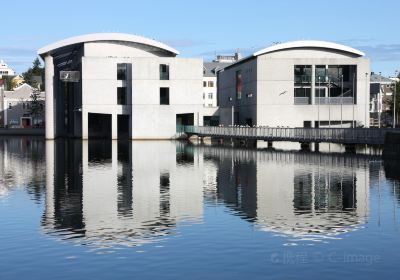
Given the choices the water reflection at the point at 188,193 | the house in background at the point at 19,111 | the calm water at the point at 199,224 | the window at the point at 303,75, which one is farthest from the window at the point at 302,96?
the house in background at the point at 19,111

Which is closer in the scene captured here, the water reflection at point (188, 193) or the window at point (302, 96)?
the water reflection at point (188, 193)

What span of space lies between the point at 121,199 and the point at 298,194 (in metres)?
9.02

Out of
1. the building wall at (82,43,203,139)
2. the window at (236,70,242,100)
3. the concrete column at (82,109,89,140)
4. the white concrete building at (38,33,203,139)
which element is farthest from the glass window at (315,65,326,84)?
the concrete column at (82,109,89,140)

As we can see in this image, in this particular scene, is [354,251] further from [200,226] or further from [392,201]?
[392,201]

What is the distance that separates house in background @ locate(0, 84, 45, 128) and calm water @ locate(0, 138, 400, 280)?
4264 inches

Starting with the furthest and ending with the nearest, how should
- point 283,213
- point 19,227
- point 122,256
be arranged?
point 283,213, point 19,227, point 122,256

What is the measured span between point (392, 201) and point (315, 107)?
65.1 m

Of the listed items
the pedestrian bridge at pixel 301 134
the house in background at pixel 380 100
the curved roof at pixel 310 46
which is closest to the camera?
the pedestrian bridge at pixel 301 134

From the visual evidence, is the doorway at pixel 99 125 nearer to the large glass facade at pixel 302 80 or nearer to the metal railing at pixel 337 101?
the large glass facade at pixel 302 80

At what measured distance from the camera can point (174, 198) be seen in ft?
99.9

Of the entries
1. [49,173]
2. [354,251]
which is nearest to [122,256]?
[354,251]

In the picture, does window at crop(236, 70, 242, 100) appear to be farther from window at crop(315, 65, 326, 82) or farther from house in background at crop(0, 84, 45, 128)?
house in background at crop(0, 84, 45, 128)

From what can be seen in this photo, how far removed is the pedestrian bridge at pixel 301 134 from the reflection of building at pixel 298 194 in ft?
43.1

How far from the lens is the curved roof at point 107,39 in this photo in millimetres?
93125
